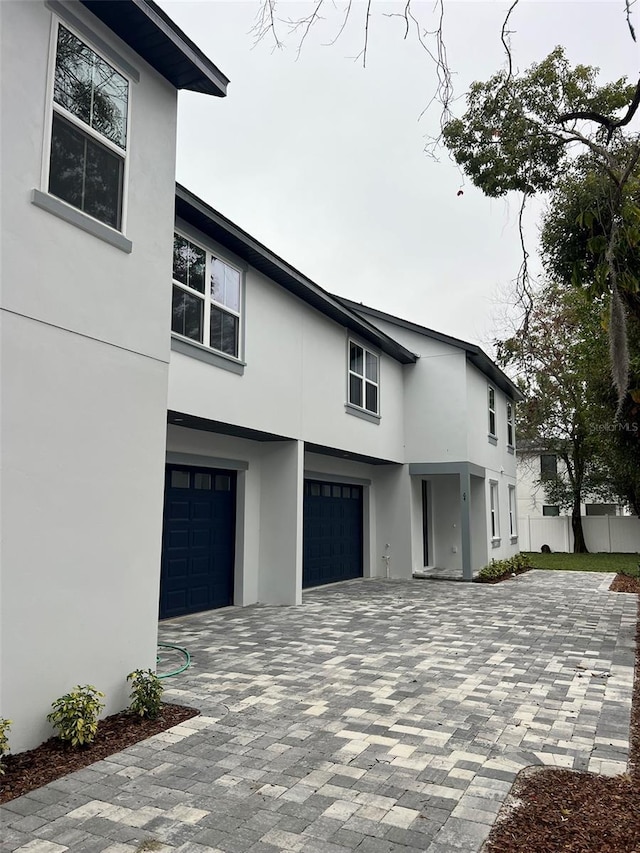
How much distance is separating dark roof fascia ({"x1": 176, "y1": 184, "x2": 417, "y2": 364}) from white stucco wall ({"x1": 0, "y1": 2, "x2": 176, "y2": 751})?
223cm

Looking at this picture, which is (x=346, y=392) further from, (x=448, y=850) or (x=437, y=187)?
(x=448, y=850)

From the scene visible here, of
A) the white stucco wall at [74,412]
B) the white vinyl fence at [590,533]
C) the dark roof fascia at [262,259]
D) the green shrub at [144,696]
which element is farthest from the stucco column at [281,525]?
the white vinyl fence at [590,533]

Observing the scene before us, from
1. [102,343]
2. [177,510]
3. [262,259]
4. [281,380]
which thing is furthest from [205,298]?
[102,343]

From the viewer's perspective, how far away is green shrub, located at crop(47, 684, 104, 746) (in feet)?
14.0

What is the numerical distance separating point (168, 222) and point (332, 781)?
195 inches

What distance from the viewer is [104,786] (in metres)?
3.81

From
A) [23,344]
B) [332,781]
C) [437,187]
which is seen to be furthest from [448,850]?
[437,187]

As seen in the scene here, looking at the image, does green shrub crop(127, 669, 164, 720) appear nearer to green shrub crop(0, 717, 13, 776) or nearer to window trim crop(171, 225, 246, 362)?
green shrub crop(0, 717, 13, 776)

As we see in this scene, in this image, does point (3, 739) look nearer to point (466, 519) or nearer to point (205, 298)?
point (205, 298)

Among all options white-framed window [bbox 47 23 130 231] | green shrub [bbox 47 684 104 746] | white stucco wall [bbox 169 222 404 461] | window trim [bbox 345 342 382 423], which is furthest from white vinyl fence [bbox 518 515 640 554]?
white-framed window [bbox 47 23 130 231]

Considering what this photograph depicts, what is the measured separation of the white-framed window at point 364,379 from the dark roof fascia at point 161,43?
25.6 ft

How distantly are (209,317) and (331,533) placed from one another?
7.06m

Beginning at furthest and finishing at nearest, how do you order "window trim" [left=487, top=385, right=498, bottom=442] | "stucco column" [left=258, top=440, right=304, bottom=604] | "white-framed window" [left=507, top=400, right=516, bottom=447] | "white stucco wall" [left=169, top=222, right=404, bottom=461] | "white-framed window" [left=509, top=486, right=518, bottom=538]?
"white-framed window" [left=507, top=400, right=516, bottom=447], "white-framed window" [left=509, top=486, right=518, bottom=538], "window trim" [left=487, top=385, right=498, bottom=442], "stucco column" [left=258, top=440, right=304, bottom=604], "white stucco wall" [left=169, top=222, right=404, bottom=461]

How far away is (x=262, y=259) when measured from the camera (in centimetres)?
960
